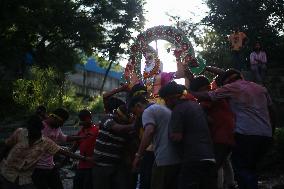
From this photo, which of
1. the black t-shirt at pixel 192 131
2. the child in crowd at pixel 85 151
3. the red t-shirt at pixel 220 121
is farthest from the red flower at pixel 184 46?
the black t-shirt at pixel 192 131

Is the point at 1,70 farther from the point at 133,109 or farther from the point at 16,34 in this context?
the point at 133,109

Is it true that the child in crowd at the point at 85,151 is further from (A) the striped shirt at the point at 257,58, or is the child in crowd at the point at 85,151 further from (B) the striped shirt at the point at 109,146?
(A) the striped shirt at the point at 257,58

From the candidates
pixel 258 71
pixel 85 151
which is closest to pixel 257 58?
pixel 258 71

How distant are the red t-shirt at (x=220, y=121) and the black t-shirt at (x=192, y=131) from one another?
2.42 ft

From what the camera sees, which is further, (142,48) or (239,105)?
(142,48)

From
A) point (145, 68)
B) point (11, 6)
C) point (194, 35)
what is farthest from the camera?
point (194, 35)

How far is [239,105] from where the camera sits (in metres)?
5.99

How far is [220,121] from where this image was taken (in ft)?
19.5

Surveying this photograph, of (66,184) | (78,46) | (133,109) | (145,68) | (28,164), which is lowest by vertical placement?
(66,184)

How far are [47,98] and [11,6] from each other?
6.06 m

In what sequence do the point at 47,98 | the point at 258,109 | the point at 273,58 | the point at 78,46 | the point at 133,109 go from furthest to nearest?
the point at 78,46 < the point at 47,98 < the point at 273,58 < the point at 133,109 < the point at 258,109

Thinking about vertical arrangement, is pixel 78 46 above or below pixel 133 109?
above

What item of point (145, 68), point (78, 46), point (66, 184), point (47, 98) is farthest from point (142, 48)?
point (78, 46)

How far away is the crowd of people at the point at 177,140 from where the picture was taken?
517cm
